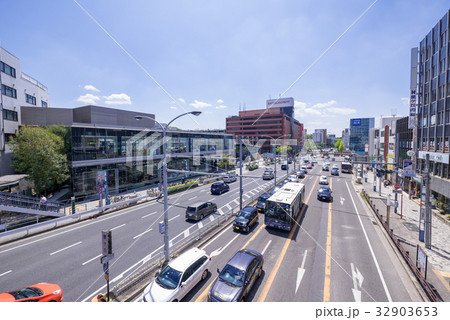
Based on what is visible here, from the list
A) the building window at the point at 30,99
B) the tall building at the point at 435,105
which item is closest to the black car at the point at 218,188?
the tall building at the point at 435,105

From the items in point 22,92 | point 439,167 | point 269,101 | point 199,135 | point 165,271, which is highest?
point 269,101

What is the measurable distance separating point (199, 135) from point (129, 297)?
4195cm

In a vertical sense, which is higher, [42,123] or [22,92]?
[22,92]

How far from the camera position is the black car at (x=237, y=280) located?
29.6ft

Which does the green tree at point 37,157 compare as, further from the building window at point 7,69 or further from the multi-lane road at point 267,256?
the building window at point 7,69

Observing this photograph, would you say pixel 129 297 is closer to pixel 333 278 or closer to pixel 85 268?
pixel 85 268

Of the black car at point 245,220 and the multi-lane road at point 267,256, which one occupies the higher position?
the black car at point 245,220

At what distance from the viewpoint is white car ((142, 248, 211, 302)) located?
8984 mm

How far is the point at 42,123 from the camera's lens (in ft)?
111

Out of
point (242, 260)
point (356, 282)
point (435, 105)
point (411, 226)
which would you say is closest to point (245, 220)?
point (242, 260)

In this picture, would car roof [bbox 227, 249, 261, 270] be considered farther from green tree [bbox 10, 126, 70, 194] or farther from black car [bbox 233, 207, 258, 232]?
green tree [bbox 10, 126, 70, 194]

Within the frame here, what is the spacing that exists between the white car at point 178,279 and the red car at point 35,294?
444 cm

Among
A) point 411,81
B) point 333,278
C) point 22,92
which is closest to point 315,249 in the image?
point 333,278

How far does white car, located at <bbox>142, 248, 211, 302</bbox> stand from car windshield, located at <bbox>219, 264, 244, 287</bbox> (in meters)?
1.56
